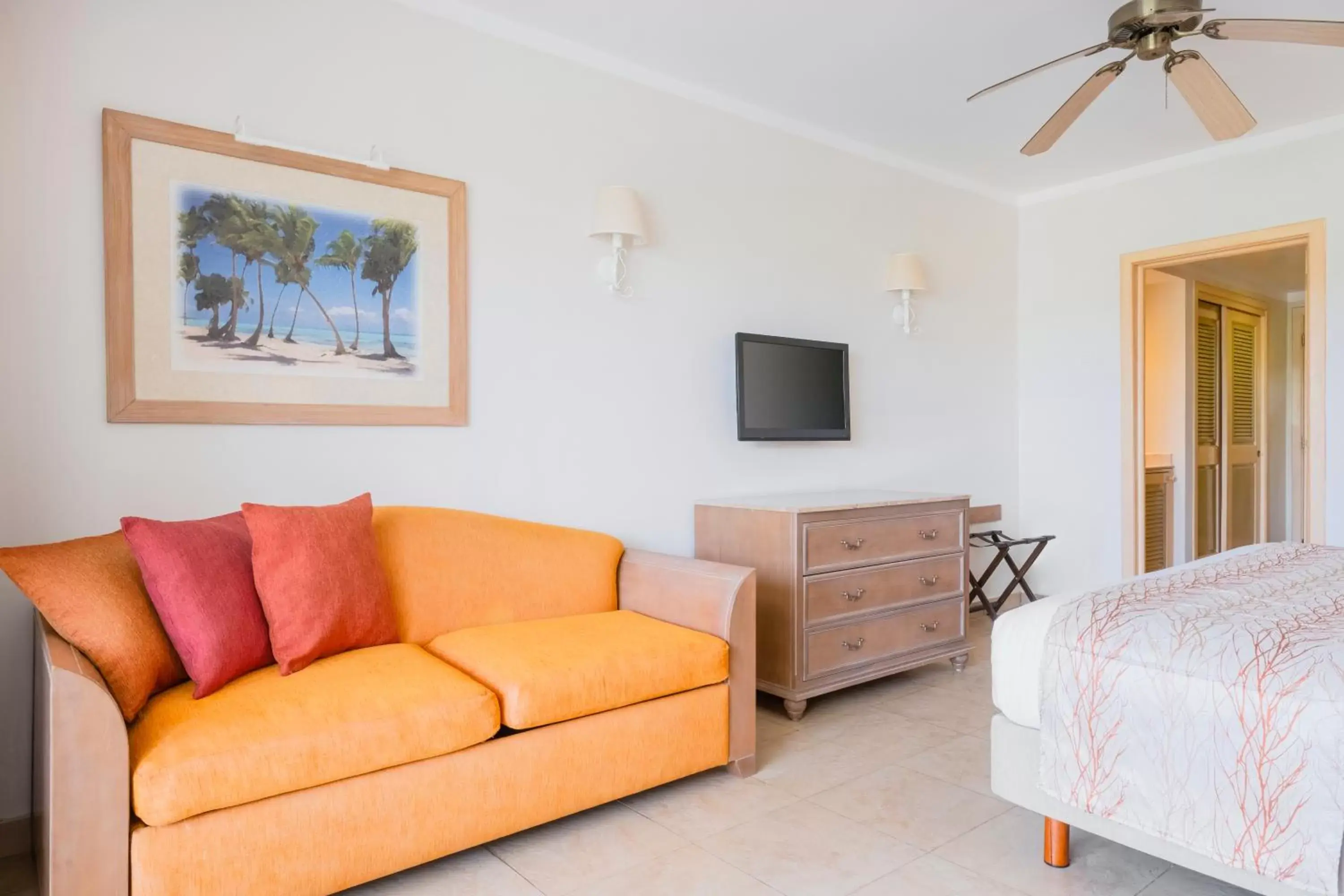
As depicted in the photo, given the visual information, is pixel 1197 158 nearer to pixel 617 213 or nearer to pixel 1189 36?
pixel 1189 36

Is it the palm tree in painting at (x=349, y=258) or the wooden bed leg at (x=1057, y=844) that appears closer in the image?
the wooden bed leg at (x=1057, y=844)

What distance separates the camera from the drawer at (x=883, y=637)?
3.13m

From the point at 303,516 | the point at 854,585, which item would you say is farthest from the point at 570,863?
the point at 854,585

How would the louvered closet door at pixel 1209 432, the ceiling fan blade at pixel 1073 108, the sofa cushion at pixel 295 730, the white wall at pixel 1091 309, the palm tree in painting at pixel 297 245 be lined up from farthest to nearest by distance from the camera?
the louvered closet door at pixel 1209 432 → the white wall at pixel 1091 309 → the ceiling fan blade at pixel 1073 108 → the palm tree in painting at pixel 297 245 → the sofa cushion at pixel 295 730

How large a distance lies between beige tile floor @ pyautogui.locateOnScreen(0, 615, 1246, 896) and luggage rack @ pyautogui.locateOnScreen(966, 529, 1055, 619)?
1.75m

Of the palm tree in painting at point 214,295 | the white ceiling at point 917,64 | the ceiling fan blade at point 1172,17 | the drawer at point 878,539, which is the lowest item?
the drawer at point 878,539

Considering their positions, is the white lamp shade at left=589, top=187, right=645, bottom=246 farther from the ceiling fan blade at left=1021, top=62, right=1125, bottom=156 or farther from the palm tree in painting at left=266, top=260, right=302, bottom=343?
the ceiling fan blade at left=1021, top=62, right=1125, bottom=156

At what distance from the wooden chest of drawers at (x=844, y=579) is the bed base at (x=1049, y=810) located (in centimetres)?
109

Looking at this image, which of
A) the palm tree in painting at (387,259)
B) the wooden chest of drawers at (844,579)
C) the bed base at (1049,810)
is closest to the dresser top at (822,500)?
the wooden chest of drawers at (844,579)

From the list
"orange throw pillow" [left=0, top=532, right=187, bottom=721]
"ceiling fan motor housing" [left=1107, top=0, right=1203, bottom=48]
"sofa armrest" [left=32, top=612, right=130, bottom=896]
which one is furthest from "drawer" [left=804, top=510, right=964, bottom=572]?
"sofa armrest" [left=32, top=612, right=130, bottom=896]

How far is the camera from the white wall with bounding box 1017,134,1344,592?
421 centimetres

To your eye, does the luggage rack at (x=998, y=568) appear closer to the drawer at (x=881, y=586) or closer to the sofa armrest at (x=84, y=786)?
the drawer at (x=881, y=586)

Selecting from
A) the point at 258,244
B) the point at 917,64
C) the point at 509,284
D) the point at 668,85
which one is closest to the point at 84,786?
the point at 258,244

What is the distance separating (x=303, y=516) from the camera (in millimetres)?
2178
